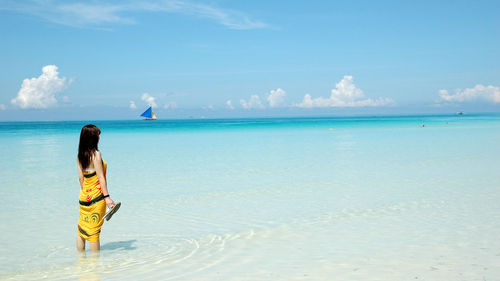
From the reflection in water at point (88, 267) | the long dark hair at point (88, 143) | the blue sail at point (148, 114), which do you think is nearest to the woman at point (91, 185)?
the long dark hair at point (88, 143)

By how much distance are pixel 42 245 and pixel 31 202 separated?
3520 mm

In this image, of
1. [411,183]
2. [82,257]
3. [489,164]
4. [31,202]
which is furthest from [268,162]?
[82,257]

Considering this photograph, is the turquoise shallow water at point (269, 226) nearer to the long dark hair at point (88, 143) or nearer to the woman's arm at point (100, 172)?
the woman's arm at point (100, 172)

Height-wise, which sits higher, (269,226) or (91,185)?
(91,185)

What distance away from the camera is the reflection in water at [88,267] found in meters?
4.73

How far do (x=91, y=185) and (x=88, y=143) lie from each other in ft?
1.80

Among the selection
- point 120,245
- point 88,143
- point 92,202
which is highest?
point 88,143

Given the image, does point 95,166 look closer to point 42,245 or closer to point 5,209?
point 42,245

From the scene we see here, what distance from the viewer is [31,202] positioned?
29.8 feet

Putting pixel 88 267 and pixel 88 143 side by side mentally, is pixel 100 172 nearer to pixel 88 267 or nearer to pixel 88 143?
pixel 88 143

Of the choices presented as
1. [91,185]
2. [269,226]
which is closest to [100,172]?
[91,185]

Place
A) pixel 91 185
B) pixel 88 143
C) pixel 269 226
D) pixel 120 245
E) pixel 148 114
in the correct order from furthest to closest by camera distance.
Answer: pixel 148 114
pixel 269 226
pixel 120 245
pixel 91 185
pixel 88 143

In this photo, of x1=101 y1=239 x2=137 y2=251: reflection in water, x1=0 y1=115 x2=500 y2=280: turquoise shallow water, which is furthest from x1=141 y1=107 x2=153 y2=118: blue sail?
x1=101 y1=239 x2=137 y2=251: reflection in water

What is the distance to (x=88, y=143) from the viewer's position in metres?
4.74
